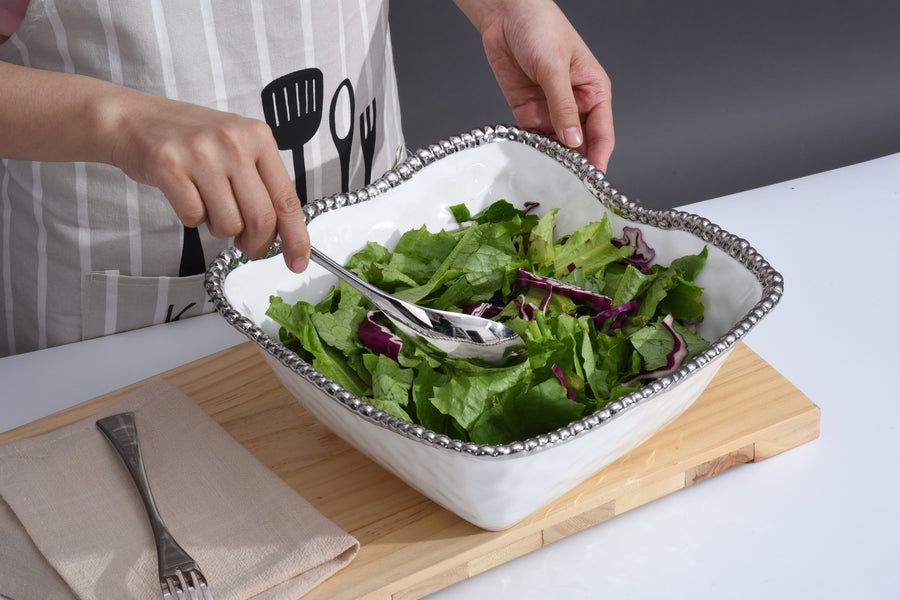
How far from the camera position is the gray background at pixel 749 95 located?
2.14m

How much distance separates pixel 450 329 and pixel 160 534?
0.29m

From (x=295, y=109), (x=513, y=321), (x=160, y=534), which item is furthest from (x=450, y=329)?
(x=295, y=109)

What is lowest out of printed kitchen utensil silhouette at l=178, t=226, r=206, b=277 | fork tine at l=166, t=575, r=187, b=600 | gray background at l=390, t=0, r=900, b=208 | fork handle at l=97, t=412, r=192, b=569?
gray background at l=390, t=0, r=900, b=208

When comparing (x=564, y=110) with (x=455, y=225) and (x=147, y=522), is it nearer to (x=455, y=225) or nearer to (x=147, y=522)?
(x=455, y=225)

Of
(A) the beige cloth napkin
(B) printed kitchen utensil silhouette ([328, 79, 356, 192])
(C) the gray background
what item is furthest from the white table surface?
(C) the gray background

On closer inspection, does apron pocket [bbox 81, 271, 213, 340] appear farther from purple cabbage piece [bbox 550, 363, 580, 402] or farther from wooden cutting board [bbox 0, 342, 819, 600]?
purple cabbage piece [bbox 550, 363, 580, 402]

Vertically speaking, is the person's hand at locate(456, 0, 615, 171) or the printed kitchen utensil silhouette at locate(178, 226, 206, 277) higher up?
the person's hand at locate(456, 0, 615, 171)

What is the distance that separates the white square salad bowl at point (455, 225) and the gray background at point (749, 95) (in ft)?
3.62

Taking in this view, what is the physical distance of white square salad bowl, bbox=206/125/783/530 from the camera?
67cm

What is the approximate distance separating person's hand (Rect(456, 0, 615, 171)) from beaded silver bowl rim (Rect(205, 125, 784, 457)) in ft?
0.18

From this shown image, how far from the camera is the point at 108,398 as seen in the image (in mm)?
947

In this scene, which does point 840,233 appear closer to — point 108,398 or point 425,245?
point 425,245

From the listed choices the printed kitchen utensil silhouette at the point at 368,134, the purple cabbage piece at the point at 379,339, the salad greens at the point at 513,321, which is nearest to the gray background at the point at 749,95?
the printed kitchen utensil silhouette at the point at 368,134

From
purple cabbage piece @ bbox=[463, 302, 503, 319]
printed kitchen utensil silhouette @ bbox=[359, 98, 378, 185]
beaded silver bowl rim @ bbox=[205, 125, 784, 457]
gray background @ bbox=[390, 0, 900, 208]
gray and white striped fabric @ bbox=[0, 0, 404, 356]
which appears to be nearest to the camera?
beaded silver bowl rim @ bbox=[205, 125, 784, 457]
